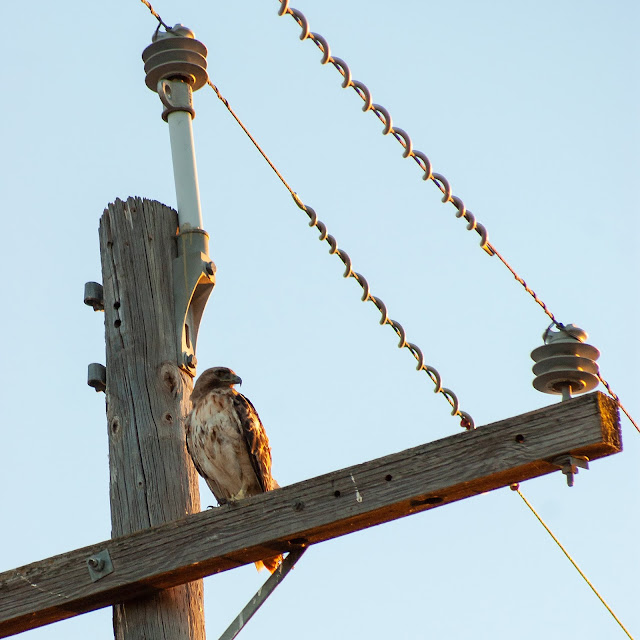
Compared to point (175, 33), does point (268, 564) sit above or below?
below

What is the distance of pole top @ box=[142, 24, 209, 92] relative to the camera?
21.7ft

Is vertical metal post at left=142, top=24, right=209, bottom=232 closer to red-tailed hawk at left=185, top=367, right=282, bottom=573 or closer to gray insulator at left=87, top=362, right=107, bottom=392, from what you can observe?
gray insulator at left=87, top=362, right=107, bottom=392

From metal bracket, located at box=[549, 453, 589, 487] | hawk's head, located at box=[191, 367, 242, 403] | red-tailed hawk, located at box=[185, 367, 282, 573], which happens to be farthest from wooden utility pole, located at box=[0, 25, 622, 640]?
hawk's head, located at box=[191, 367, 242, 403]

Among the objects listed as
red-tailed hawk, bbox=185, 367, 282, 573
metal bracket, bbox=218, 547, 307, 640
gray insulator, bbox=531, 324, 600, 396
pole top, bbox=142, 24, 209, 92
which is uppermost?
pole top, bbox=142, 24, 209, 92

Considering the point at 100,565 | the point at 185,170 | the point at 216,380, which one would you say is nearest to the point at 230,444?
the point at 216,380

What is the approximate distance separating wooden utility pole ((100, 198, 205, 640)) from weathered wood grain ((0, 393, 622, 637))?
12 centimetres

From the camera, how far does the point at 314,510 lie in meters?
5.12

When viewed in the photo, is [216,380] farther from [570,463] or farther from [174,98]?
[570,463]

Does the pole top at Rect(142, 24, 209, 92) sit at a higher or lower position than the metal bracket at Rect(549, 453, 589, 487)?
higher

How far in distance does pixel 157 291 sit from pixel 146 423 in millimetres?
650

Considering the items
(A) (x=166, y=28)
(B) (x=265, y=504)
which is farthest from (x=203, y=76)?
(B) (x=265, y=504)

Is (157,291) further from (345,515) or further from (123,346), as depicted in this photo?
(345,515)

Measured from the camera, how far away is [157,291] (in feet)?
20.1

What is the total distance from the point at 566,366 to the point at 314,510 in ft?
3.74
